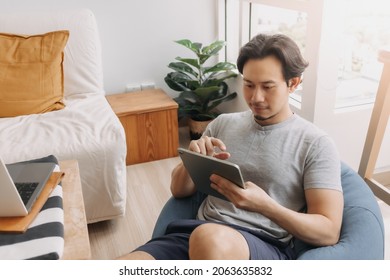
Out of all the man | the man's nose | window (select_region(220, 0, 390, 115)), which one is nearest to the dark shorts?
the man

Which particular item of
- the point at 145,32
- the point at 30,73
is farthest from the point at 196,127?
the point at 30,73

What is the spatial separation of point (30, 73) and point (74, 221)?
1.29 meters

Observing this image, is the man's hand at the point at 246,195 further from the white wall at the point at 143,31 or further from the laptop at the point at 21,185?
the white wall at the point at 143,31

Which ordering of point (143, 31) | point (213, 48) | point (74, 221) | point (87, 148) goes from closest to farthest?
point (74, 221) < point (87, 148) < point (213, 48) < point (143, 31)

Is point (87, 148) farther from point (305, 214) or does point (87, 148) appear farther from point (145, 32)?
point (145, 32)

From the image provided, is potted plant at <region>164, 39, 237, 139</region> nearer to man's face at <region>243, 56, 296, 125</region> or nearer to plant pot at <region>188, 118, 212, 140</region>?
plant pot at <region>188, 118, 212, 140</region>

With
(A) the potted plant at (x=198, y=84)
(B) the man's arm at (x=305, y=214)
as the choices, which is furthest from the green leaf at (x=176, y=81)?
(B) the man's arm at (x=305, y=214)

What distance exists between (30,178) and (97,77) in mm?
1325

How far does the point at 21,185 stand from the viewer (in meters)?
1.00

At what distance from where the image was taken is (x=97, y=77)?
227 centimetres

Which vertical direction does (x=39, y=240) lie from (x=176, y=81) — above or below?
above

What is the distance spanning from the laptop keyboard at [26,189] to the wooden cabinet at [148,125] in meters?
1.26

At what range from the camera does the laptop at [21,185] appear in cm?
81
